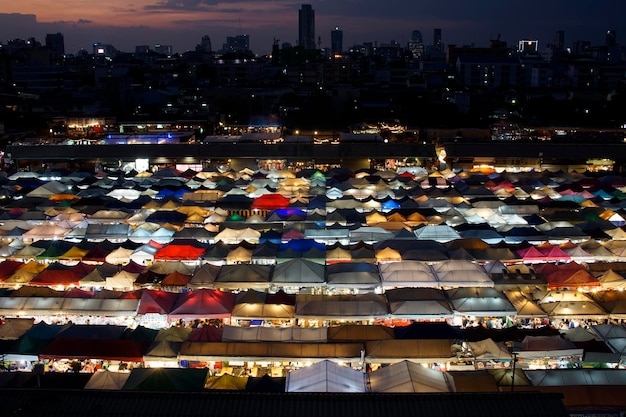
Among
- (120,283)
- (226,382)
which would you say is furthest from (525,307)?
(120,283)

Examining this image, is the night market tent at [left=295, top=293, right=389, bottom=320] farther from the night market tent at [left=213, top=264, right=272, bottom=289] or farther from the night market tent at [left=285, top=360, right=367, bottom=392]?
the night market tent at [left=285, top=360, right=367, bottom=392]

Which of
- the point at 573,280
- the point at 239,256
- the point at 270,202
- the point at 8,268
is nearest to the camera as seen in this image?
the point at 573,280

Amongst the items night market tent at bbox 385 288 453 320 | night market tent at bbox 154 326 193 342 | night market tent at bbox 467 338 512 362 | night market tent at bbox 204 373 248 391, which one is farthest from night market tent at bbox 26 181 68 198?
night market tent at bbox 467 338 512 362

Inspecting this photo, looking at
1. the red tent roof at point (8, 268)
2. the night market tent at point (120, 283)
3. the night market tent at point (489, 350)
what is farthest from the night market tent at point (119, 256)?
the night market tent at point (489, 350)

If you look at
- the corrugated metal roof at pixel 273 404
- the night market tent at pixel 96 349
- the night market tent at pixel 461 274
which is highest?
the corrugated metal roof at pixel 273 404

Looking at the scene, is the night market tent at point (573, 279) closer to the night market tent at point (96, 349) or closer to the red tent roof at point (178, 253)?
the red tent roof at point (178, 253)

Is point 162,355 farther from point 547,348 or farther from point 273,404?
point 547,348
